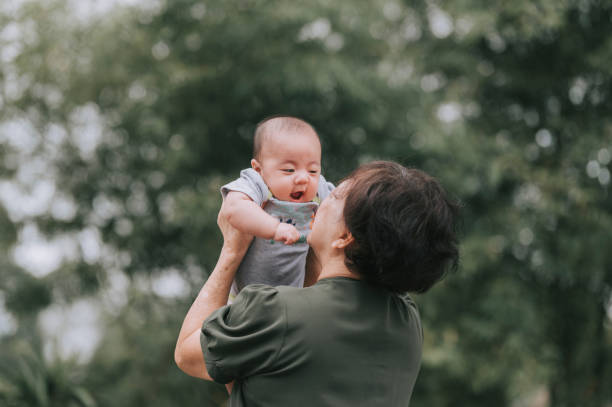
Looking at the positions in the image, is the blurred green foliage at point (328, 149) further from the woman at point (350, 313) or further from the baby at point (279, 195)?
the woman at point (350, 313)

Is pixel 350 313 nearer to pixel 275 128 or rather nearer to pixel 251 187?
pixel 251 187

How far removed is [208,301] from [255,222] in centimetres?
21

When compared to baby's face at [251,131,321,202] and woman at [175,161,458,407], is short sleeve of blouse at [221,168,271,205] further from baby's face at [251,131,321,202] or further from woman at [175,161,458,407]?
woman at [175,161,458,407]

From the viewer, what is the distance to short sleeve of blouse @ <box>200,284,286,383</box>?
1.29 metres

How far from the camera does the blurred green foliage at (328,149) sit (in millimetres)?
6984

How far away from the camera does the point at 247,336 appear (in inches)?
50.9

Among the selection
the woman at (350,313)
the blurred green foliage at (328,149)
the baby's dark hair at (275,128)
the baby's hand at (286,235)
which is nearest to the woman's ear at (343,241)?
the woman at (350,313)

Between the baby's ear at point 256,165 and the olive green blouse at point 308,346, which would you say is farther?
the baby's ear at point 256,165

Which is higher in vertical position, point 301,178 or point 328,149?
point 301,178

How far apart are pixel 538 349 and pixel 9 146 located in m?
7.06

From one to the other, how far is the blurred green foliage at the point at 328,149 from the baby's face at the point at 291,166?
4870 mm

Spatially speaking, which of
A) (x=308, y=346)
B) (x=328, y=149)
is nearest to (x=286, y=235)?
(x=308, y=346)

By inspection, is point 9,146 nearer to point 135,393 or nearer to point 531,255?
point 135,393

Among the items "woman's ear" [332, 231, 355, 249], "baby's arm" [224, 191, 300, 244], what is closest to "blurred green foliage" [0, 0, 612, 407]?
"baby's arm" [224, 191, 300, 244]
